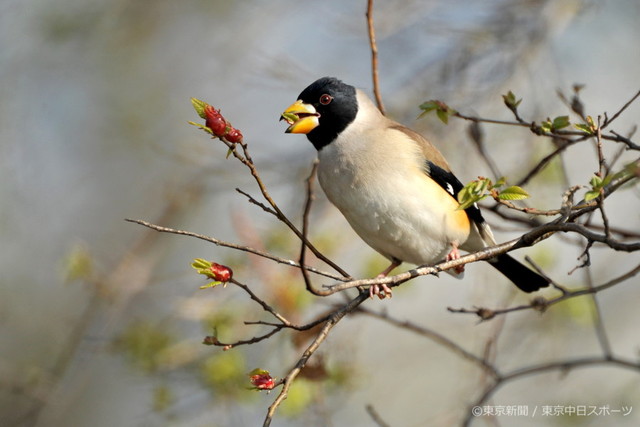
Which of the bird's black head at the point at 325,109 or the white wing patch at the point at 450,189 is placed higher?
the bird's black head at the point at 325,109

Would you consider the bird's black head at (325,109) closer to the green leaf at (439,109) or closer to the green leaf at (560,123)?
the green leaf at (439,109)

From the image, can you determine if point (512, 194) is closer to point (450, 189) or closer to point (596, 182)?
point (596, 182)

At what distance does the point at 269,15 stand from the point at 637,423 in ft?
19.0

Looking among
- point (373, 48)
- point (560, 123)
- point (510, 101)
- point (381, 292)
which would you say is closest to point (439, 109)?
point (510, 101)

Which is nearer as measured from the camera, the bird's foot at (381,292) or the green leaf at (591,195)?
the green leaf at (591,195)

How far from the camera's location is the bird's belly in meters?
4.18

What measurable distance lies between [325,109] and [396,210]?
2.87 ft

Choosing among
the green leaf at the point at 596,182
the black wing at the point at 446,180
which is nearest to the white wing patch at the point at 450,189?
the black wing at the point at 446,180

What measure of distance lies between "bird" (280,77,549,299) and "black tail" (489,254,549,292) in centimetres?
4

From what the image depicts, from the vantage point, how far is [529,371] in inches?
155

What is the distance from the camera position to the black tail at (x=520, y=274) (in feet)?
16.0

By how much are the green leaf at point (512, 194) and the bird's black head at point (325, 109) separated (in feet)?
5.54

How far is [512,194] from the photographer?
3.03 metres

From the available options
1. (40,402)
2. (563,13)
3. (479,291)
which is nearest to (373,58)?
(479,291)
